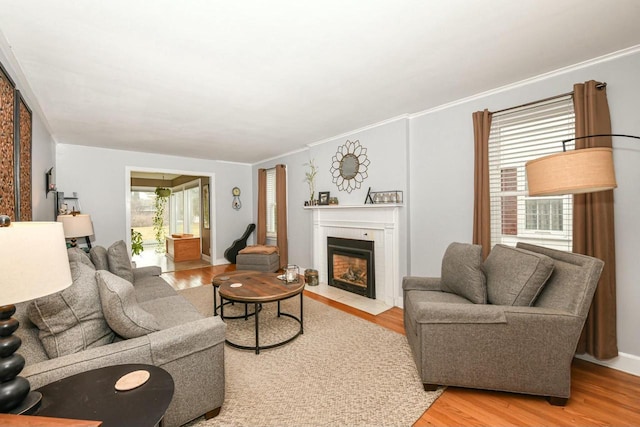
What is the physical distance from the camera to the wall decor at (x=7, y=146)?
1.85 meters

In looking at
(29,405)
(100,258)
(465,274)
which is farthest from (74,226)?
(465,274)

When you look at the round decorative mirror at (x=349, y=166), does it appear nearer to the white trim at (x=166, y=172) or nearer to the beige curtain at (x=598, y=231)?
the beige curtain at (x=598, y=231)

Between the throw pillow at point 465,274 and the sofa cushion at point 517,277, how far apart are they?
0.10 metres

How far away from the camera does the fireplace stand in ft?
12.7

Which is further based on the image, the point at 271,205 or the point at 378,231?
the point at 271,205

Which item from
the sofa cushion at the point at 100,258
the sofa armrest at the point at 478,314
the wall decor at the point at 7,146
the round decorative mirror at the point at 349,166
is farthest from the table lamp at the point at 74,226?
the sofa armrest at the point at 478,314

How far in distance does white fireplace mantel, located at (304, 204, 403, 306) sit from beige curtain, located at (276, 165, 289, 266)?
1.30 metres

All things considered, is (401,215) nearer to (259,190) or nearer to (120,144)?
(259,190)

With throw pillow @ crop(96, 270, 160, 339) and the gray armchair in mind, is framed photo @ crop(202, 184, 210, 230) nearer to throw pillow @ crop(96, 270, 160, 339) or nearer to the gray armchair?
throw pillow @ crop(96, 270, 160, 339)

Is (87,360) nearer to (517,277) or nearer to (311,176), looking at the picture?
(517,277)

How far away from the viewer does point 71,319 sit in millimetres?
1420

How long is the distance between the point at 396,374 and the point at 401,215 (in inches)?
75.0

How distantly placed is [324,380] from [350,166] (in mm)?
2935

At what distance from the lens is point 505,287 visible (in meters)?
2.03
